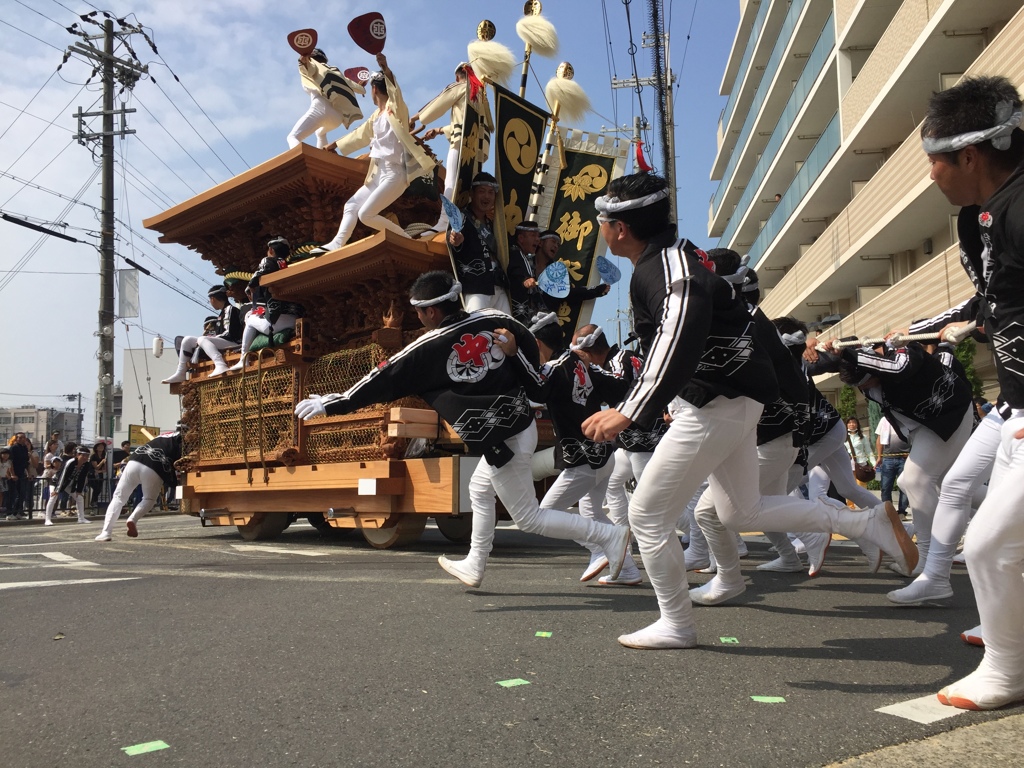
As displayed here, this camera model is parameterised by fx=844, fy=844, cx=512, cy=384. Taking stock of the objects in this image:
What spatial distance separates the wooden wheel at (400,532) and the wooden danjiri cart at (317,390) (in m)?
0.01

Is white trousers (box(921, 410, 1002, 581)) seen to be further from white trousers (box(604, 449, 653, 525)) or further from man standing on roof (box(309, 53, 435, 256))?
man standing on roof (box(309, 53, 435, 256))

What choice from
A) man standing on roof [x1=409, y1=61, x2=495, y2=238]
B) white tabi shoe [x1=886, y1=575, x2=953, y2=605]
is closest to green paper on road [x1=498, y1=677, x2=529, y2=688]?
white tabi shoe [x1=886, y1=575, x2=953, y2=605]

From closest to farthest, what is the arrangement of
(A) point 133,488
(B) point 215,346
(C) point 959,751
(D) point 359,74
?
1. (C) point 959,751
2. (B) point 215,346
3. (A) point 133,488
4. (D) point 359,74

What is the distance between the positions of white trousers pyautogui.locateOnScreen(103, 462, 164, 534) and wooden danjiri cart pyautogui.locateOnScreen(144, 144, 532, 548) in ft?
1.26

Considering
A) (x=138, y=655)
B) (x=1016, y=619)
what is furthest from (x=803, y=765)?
(x=138, y=655)

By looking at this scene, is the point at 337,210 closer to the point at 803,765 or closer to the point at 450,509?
the point at 450,509

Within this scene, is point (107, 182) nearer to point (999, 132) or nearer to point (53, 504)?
point (53, 504)

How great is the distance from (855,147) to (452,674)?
71.3 ft

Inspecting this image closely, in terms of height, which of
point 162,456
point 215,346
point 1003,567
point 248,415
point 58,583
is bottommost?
point 58,583

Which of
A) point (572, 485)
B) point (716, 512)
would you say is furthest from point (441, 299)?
point (716, 512)

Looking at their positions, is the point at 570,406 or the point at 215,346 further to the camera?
the point at 215,346

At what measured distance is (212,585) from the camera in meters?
5.52

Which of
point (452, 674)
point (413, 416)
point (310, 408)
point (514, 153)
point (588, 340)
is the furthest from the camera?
point (514, 153)

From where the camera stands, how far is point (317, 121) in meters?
9.91
